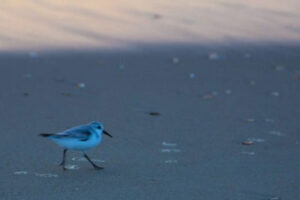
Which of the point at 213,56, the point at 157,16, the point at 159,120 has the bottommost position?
the point at 159,120

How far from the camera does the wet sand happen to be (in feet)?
16.6

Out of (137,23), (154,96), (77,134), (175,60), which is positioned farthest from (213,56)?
(77,134)

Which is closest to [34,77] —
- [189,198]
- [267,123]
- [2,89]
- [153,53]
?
[2,89]

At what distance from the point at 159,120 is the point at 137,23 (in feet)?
15.5

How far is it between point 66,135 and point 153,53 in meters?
4.96

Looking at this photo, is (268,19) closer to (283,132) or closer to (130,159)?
(283,132)

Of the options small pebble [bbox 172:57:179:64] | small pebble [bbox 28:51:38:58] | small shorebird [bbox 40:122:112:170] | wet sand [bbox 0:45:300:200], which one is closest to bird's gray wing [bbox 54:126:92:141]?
small shorebird [bbox 40:122:112:170]

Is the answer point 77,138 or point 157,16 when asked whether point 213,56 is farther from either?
point 77,138

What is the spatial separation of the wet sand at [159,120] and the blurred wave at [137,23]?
1.95ft

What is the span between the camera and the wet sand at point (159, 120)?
5.07 metres

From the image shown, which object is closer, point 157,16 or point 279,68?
point 279,68

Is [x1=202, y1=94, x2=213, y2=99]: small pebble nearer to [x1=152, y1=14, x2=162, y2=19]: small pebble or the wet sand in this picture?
the wet sand

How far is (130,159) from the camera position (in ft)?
19.1

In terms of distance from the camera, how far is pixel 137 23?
1169 cm
